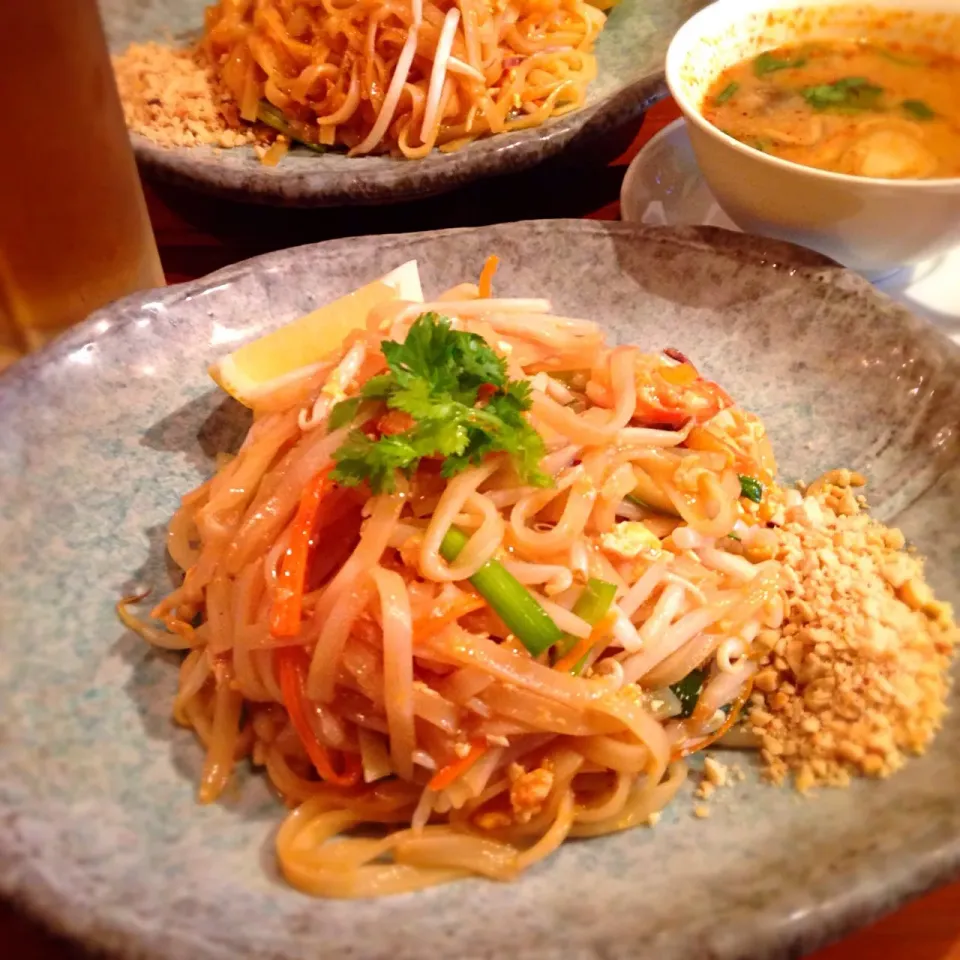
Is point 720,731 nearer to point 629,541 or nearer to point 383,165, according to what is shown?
point 629,541

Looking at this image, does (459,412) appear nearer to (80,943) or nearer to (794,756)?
(794,756)

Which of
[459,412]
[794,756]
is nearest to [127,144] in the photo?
[459,412]

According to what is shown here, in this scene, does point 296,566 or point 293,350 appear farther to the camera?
point 293,350

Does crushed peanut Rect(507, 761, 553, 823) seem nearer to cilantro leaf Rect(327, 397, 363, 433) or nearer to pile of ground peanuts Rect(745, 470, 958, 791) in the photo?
pile of ground peanuts Rect(745, 470, 958, 791)

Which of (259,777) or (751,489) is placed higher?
(751,489)

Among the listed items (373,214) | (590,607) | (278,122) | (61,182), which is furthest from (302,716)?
(278,122)
